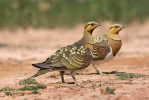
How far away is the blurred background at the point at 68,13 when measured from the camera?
23.7m

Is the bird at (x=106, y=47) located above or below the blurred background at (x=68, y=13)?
below

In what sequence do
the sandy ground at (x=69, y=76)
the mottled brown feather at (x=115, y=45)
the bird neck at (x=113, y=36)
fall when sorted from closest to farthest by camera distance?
the sandy ground at (x=69, y=76)
the mottled brown feather at (x=115, y=45)
the bird neck at (x=113, y=36)

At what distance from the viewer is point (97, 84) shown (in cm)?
938

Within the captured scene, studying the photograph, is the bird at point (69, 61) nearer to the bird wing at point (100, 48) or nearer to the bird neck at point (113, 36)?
the bird wing at point (100, 48)

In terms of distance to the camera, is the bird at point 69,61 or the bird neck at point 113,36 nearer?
the bird at point 69,61

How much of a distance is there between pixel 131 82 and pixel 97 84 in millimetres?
603

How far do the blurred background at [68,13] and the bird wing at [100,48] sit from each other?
1235 centimetres

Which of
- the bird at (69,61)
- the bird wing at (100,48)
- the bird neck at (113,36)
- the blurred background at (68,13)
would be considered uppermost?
the blurred background at (68,13)

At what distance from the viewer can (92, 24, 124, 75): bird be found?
36.9ft

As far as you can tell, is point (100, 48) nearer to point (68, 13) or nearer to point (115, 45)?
point (115, 45)

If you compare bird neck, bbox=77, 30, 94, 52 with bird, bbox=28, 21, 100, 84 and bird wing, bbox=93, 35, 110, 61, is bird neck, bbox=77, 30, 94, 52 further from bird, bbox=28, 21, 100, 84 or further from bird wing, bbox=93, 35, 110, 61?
bird wing, bbox=93, 35, 110, 61

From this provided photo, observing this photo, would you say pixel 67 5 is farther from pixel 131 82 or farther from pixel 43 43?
pixel 131 82

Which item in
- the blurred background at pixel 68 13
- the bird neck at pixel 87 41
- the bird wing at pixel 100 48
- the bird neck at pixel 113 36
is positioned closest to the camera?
the bird neck at pixel 87 41

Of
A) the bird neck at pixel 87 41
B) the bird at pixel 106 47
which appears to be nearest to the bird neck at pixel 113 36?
the bird at pixel 106 47
